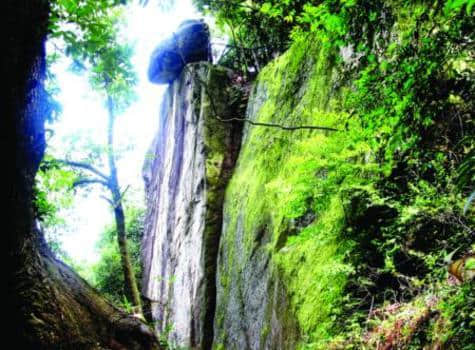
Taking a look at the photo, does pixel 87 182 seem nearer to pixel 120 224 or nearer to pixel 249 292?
pixel 120 224

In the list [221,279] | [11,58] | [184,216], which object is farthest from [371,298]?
[184,216]

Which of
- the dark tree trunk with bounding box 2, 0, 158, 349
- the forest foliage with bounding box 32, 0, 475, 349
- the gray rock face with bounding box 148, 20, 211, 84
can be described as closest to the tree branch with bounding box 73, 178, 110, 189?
the gray rock face with bounding box 148, 20, 211, 84

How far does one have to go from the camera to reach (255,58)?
9.80m

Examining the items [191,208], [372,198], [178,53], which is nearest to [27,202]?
[372,198]

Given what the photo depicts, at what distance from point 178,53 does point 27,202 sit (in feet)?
32.4

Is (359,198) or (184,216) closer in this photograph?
(359,198)

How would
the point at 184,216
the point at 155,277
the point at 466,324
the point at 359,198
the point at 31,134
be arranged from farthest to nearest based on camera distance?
the point at 155,277, the point at 184,216, the point at 359,198, the point at 31,134, the point at 466,324

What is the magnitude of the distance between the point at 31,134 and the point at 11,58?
1.71 feet

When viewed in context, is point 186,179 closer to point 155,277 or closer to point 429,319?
point 155,277

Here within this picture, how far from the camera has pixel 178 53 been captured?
1143 cm

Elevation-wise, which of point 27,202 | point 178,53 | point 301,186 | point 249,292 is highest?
point 178,53

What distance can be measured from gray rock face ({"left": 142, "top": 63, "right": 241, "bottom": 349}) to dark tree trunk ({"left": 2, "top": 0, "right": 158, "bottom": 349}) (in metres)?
5.09

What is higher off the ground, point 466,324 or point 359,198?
point 359,198

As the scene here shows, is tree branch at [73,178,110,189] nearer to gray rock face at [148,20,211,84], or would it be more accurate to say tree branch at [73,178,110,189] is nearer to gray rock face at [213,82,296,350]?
gray rock face at [213,82,296,350]
